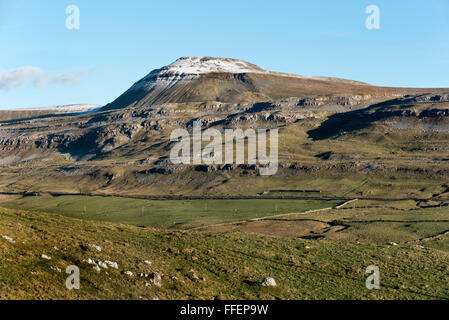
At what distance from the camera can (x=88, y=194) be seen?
189625mm

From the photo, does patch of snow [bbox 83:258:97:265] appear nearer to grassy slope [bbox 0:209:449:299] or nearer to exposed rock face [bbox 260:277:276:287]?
grassy slope [bbox 0:209:449:299]

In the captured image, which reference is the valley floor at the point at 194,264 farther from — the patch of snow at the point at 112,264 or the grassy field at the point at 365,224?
the grassy field at the point at 365,224

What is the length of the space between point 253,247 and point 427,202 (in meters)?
102

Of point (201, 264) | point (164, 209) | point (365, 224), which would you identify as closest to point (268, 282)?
point (201, 264)

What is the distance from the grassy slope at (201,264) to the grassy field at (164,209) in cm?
5937

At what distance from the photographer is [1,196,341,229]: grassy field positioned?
411 feet

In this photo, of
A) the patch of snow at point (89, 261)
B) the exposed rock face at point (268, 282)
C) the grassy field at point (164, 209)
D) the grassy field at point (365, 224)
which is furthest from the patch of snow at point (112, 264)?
the grassy field at point (164, 209)

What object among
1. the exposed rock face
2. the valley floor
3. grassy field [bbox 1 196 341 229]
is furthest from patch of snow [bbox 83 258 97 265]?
grassy field [bbox 1 196 341 229]

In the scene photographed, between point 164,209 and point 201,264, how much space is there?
106009mm

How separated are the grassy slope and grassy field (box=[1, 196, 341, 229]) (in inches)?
2337

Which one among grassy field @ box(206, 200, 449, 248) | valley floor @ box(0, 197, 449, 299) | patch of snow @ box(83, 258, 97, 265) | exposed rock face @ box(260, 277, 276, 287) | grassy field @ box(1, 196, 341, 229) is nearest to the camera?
valley floor @ box(0, 197, 449, 299)

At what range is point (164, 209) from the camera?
149m

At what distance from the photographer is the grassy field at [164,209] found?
12531cm
